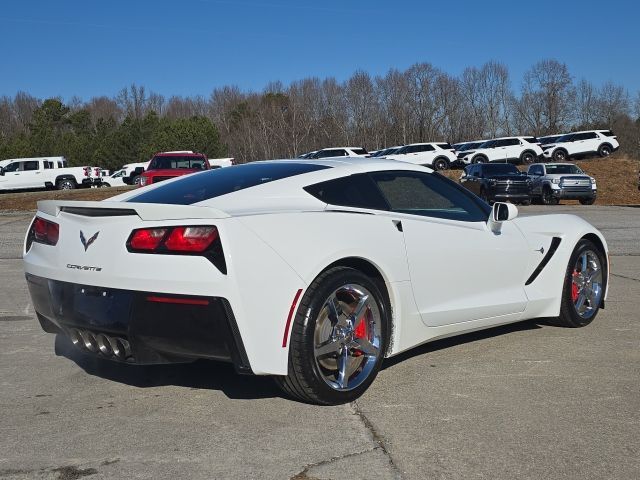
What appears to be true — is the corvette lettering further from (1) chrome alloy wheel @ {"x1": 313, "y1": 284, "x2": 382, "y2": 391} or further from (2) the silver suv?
(2) the silver suv

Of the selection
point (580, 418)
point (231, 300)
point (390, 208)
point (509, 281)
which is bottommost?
point (580, 418)

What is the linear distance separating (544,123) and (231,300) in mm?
95924

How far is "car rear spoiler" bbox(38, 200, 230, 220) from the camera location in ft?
12.7

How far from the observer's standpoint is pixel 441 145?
155 ft

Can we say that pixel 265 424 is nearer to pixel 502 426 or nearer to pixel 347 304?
pixel 347 304

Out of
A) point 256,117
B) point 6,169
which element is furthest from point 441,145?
point 256,117

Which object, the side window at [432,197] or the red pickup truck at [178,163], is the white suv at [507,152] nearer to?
the red pickup truck at [178,163]

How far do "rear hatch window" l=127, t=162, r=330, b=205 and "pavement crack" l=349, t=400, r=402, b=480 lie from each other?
1426 millimetres

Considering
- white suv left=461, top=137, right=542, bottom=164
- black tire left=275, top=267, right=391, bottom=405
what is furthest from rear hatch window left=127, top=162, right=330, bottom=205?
white suv left=461, top=137, right=542, bottom=164

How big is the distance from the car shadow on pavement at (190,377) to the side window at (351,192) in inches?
45.4

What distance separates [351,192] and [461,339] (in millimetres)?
1773

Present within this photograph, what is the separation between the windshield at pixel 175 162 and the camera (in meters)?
25.3

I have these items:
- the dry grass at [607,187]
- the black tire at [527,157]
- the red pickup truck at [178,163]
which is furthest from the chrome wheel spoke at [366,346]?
the black tire at [527,157]

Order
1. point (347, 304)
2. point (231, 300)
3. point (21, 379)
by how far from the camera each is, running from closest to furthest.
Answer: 1. point (231, 300)
2. point (347, 304)
3. point (21, 379)
